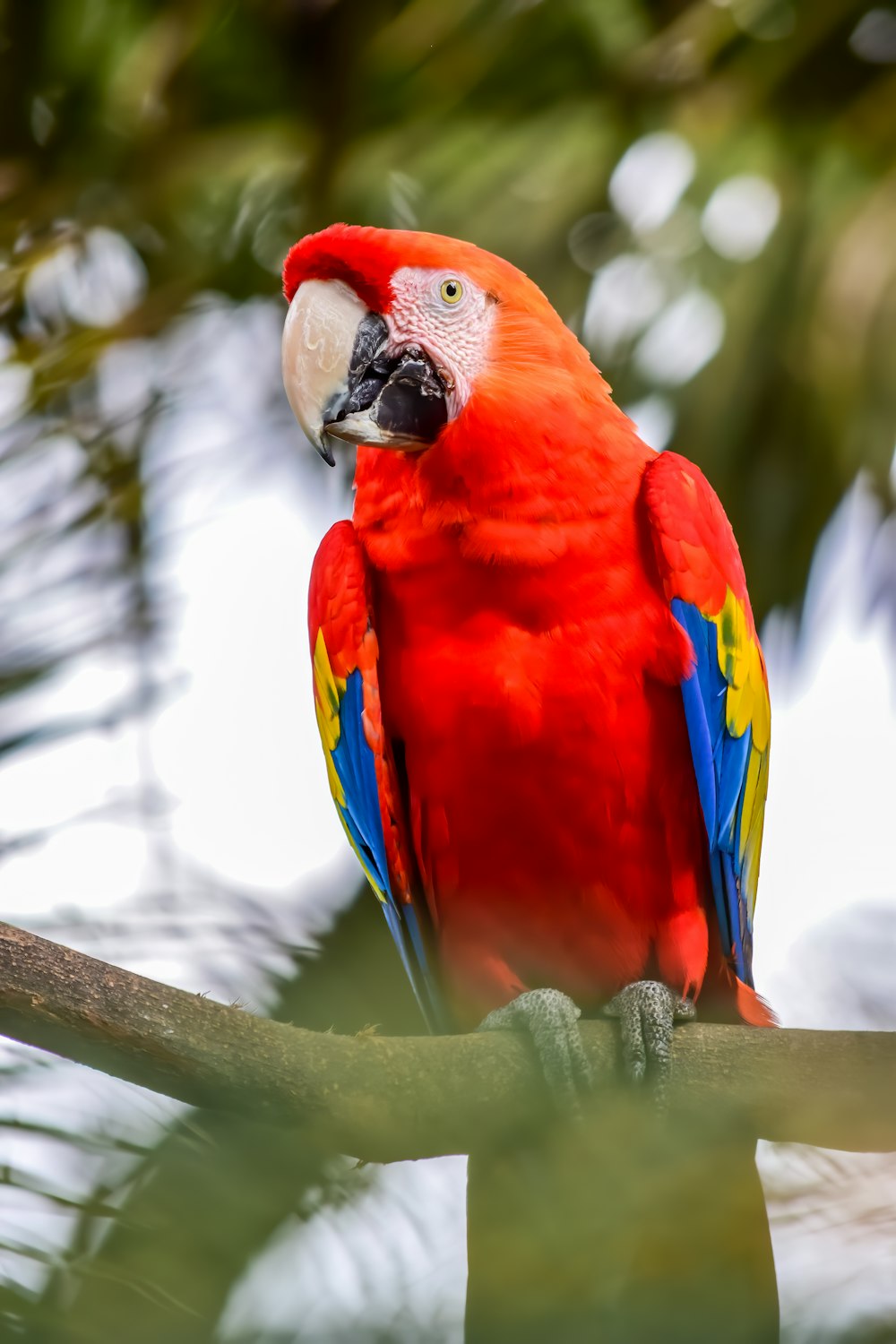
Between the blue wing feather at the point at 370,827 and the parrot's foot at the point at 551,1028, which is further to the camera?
the blue wing feather at the point at 370,827

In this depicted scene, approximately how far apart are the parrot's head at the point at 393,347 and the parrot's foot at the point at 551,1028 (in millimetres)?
584

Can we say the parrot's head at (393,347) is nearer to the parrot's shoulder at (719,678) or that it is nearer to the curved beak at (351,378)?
the curved beak at (351,378)

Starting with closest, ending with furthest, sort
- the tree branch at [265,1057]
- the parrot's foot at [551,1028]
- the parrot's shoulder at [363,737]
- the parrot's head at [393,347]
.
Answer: the tree branch at [265,1057], the parrot's foot at [551,1028], the parrot's head at [393,347], the parrot's shoulder at [363,737]

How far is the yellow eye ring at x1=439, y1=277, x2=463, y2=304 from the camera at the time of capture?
52.4 inches

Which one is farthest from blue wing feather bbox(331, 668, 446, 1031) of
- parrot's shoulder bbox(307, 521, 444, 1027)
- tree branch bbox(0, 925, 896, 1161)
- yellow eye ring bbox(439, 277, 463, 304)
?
tree branch bbox(0, 925, 896, 1161)

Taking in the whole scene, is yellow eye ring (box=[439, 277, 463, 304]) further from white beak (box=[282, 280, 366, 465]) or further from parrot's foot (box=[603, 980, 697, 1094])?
parrot's foot (box=[603, 980, 697, 1094])

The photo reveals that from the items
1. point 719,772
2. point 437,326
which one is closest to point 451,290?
point 437,326

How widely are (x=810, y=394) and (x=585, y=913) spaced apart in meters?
0.69

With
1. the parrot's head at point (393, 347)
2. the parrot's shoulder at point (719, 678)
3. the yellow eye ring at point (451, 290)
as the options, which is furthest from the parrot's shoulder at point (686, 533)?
the yellow eye ring at point (451, 290)

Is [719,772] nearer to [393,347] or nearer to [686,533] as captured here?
[686,533]

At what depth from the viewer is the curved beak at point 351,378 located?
1.31 metres

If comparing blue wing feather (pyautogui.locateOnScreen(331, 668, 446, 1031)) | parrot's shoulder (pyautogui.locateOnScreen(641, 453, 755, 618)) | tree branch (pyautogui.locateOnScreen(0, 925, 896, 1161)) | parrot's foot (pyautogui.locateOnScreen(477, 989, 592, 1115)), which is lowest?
tree branch (pyautogui.locateOnScreen(0, 925, 896, 1161))

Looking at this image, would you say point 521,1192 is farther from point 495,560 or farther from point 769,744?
point 769,744

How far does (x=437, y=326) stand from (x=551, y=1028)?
28.4 inches
